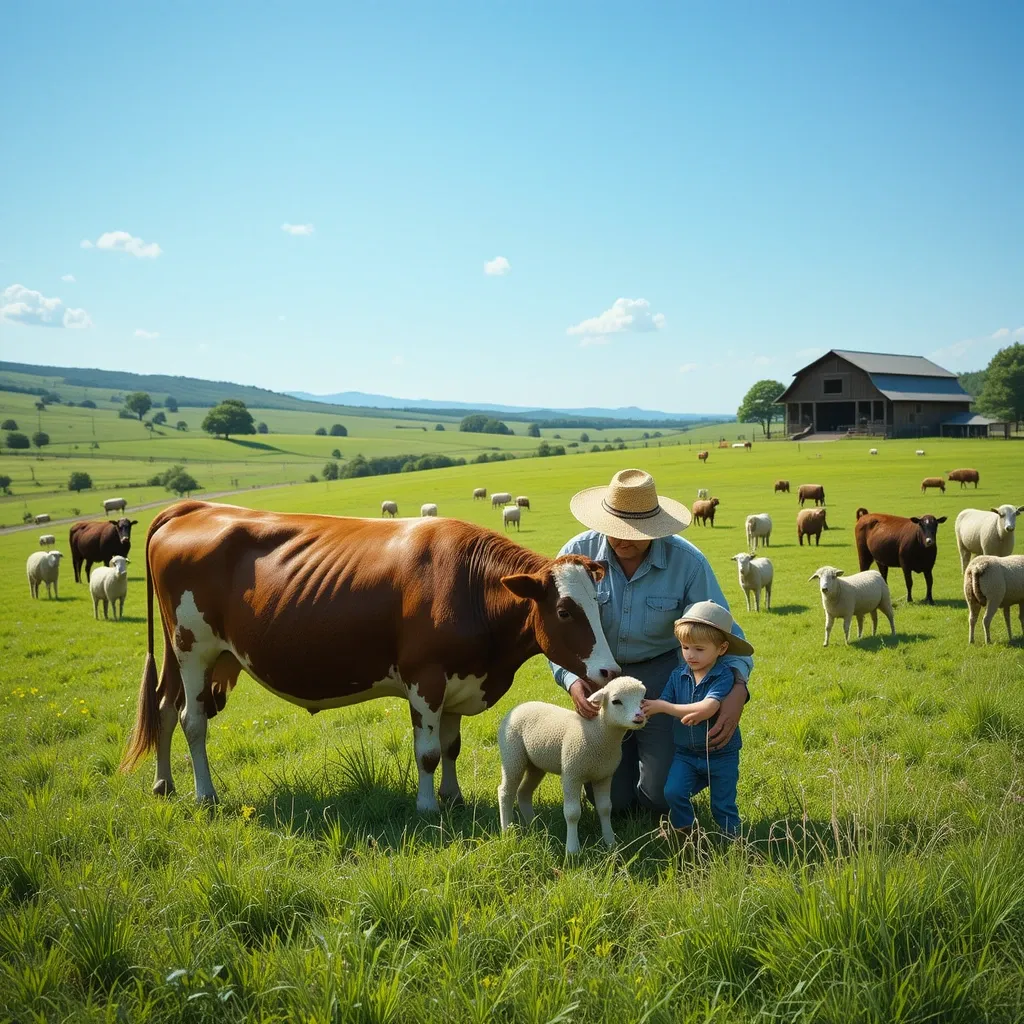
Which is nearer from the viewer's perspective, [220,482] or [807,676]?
[807,676]

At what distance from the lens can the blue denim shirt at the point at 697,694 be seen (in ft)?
17.2

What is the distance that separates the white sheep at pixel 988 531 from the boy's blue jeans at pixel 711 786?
12855 millimetres

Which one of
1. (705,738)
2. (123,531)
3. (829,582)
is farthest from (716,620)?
(123,531)

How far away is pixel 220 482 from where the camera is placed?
302 ft

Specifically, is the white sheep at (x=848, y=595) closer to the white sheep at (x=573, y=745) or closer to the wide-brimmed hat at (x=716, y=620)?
the wide-brimmed hat at (x=716, y=620)

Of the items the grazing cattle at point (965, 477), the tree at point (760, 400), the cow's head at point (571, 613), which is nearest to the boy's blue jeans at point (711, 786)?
the cow's head at point (571, 613)

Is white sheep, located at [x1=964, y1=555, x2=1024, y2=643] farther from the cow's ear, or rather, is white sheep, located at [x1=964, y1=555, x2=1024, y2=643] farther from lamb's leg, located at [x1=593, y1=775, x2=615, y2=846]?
the cow's ear

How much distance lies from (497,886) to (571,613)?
1889 millimetres

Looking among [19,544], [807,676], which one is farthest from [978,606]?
[19,544]

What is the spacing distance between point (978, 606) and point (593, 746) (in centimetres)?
1022

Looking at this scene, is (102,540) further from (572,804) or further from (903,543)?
(572,804)

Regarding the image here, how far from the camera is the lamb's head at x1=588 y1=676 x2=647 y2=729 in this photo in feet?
15.8

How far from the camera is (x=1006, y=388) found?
286 ft

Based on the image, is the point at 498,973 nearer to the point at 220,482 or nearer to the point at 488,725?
the point at 488,725
